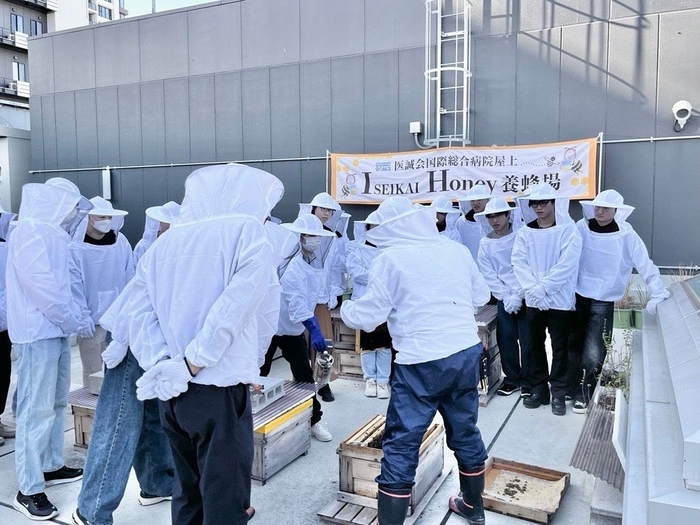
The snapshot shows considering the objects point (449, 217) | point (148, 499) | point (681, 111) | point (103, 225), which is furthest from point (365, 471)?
point (681, 111)

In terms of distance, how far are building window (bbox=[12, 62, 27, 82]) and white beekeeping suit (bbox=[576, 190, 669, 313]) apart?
34879mm

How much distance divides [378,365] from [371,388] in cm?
22

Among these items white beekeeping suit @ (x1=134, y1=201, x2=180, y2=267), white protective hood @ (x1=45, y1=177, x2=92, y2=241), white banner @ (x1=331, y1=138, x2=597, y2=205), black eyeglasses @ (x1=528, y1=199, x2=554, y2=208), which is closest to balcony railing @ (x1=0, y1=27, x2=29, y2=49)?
white banner @ (x1=331, y1=138, x2=597, y2=205)

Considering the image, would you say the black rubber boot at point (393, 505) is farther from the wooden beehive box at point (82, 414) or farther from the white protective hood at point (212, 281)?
the wooden beehive box at point (82, 414)

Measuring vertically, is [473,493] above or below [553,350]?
below

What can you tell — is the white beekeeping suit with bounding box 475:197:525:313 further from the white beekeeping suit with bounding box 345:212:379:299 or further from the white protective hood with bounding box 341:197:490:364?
the white protective hood with bounding box 341:197:490:364

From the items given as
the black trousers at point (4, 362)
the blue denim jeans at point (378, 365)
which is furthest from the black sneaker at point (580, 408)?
the black trousers at point (4, 362)

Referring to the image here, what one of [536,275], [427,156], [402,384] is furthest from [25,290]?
[427,156]

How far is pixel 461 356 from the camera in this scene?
274cm

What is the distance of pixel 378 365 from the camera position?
5195mm

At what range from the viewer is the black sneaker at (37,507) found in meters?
3.07

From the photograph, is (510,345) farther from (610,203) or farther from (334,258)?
(334,258)

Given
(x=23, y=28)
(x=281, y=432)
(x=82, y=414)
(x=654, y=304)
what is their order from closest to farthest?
(x=281, y=432), (x=82, y=414), (x=654, y=304), (x=23, y=28)

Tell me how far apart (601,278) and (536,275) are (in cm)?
50
